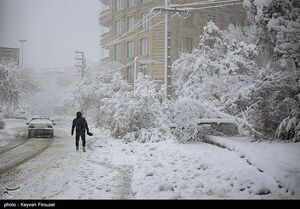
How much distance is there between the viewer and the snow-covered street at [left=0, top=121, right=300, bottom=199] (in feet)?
23.8

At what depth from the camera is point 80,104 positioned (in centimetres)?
3534

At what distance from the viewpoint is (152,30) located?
119ft

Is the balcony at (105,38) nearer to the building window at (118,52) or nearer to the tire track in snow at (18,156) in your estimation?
the building window at (118,52)

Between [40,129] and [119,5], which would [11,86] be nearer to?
[40,129]

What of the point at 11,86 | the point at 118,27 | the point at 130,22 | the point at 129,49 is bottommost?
the point at 11,86

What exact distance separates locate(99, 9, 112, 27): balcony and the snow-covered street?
1322 inches

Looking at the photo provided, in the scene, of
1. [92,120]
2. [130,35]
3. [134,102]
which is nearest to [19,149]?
[134,102]

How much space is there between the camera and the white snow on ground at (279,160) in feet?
22.7

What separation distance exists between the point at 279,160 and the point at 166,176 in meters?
2.90

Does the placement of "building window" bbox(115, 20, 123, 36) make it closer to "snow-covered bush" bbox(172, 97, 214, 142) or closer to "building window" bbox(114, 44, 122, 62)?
"building window" bbox(114, 44, 122, 62)

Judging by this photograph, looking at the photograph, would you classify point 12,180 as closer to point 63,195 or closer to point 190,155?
Result: point 63,195

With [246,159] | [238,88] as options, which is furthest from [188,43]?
[246,159]

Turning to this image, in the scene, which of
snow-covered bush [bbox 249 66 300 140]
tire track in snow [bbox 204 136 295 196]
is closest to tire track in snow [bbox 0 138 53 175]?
tire track in snow [bbox 204 136 295 196]

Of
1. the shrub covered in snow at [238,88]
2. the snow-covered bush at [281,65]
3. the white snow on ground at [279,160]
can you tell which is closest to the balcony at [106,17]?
the shrub covered in snow at [238,88]
